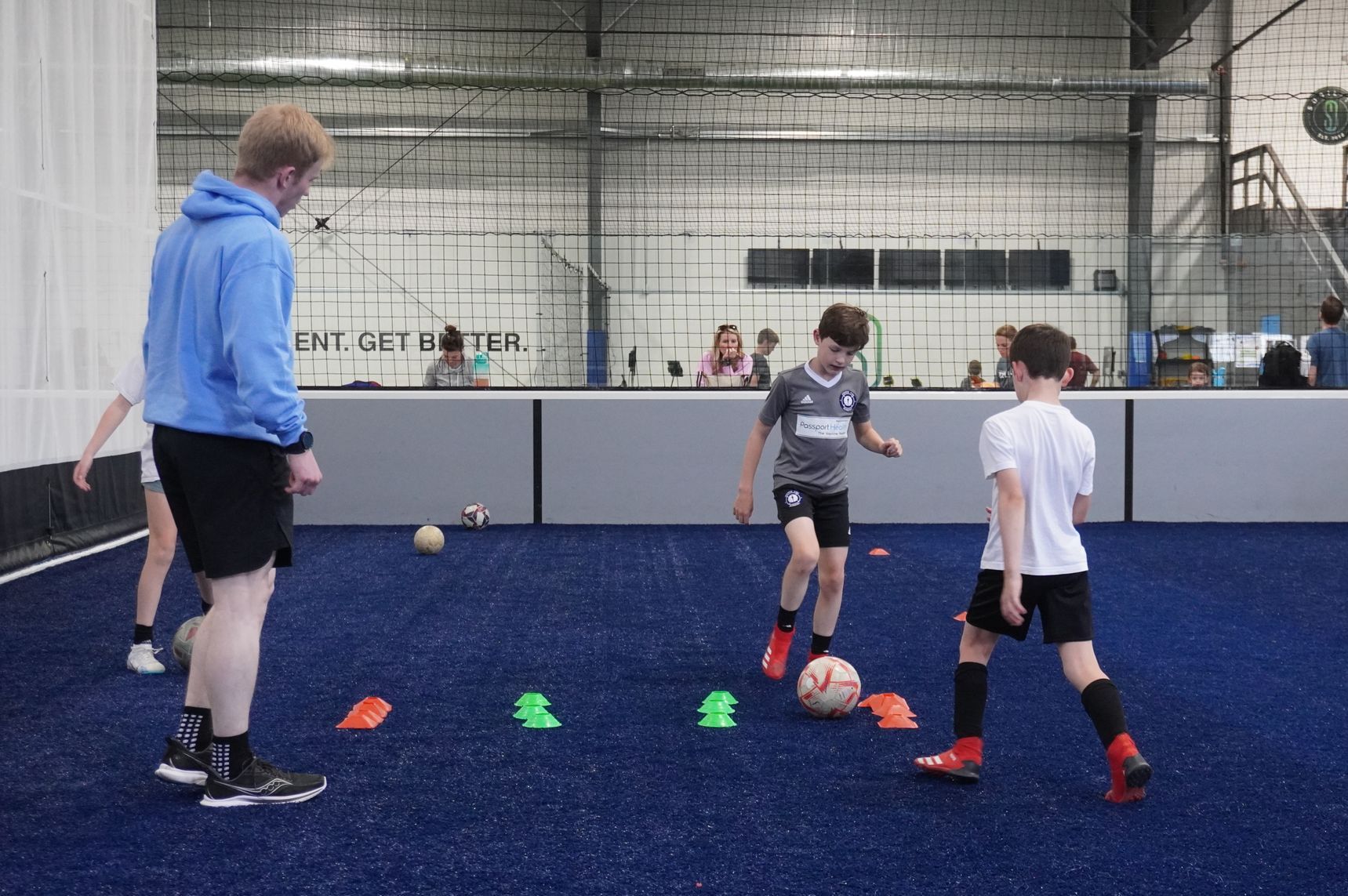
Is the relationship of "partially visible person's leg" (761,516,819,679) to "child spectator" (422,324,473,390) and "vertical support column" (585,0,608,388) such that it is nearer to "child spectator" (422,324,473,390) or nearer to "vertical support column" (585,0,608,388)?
"child spectator" (422,324,473,390)

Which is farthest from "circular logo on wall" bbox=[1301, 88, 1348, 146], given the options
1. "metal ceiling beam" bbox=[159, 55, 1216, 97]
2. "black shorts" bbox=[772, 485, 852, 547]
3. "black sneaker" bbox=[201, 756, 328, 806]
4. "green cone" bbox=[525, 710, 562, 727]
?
"black sneaker" bbox=[201, 756, 328, 806]

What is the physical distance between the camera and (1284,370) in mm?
10289

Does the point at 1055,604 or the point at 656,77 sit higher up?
the point at 656,77

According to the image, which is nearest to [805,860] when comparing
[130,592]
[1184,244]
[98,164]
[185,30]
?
[130,592]

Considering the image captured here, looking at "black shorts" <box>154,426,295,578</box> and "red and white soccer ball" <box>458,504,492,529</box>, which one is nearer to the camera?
"black shorts" <box>154,426,295,578</box>

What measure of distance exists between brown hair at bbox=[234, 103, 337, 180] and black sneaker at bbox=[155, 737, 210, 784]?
4.87ft

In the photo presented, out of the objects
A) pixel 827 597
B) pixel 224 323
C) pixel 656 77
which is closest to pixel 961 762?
pixel 827 597

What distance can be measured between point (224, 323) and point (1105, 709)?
2336mm

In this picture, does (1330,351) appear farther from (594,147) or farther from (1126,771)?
(594,147)

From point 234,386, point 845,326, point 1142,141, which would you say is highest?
point 1142,141

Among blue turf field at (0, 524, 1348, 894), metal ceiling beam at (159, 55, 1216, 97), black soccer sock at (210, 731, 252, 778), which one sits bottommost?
blue turf field at (0, 524, 1348, 894)

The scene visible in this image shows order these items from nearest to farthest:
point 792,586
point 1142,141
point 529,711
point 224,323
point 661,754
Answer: point 224,323 → point 661,754 → point 529,711 → point 792,586 → point 1142,141

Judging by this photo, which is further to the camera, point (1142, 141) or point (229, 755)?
point (1142, 141)

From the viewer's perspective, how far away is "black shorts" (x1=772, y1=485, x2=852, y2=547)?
4.46m
